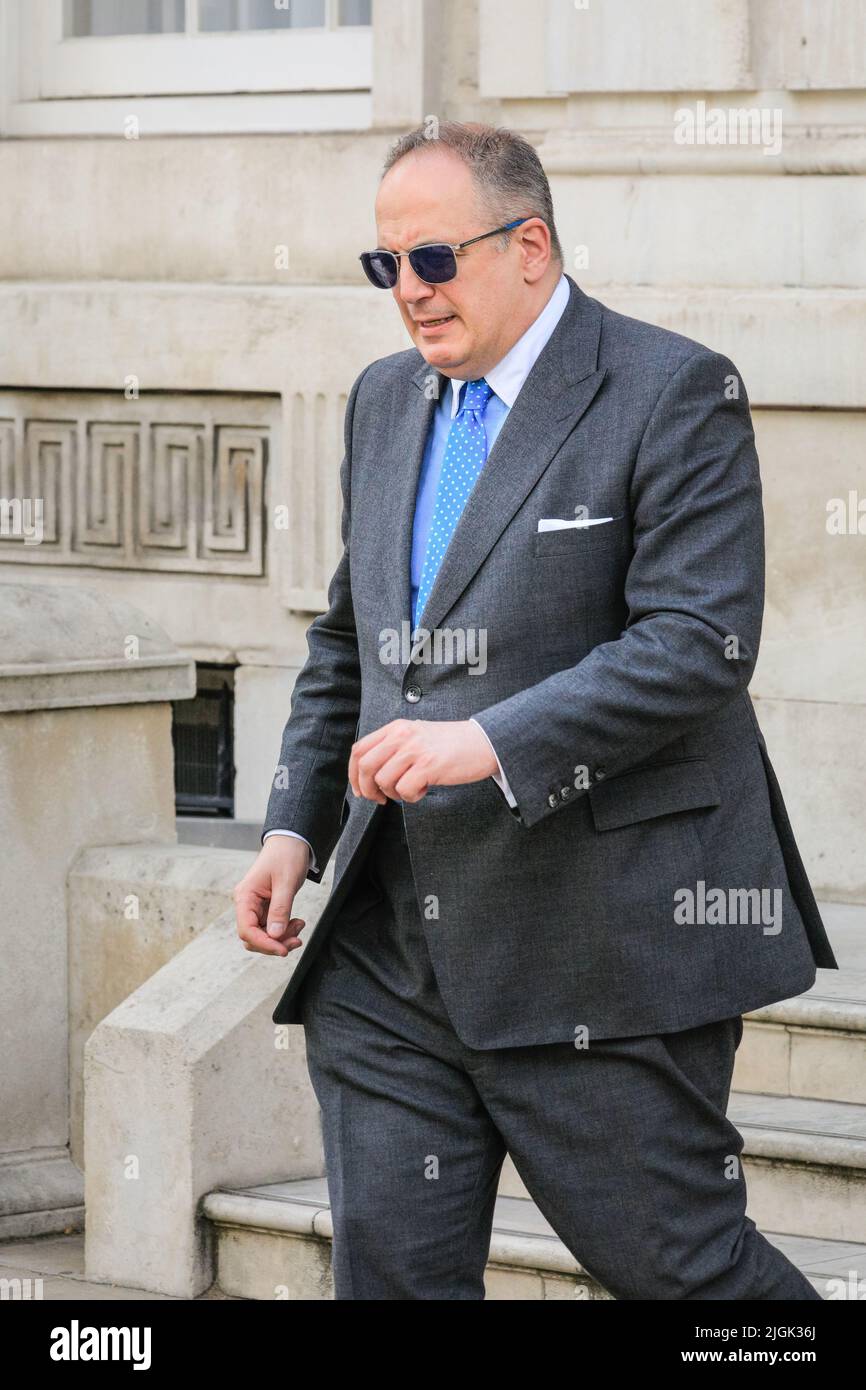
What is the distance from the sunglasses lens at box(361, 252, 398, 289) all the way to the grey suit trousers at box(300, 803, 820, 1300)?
72cm

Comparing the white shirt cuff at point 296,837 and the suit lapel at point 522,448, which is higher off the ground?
the suit lapel at point 522,448

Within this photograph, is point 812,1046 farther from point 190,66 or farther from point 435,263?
point 190,66

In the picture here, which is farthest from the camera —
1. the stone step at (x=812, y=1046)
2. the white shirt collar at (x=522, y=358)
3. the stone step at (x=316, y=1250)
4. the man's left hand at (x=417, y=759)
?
the stone step at (x=812, y=1046)

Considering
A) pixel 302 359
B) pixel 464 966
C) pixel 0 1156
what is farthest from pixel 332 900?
pixel 302 359

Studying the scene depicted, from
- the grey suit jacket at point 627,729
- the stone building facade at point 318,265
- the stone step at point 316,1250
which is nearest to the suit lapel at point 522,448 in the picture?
the grey suit jacket at point 627,729

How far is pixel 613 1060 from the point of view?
340 centimetres

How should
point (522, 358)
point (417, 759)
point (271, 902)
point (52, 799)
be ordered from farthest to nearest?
point (52, 799) → point (271, 902) → point (522, 358) → point (417, 759)

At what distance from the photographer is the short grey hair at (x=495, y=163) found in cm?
340

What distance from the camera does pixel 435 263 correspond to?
336 centimetres

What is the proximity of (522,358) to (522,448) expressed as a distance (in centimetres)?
15

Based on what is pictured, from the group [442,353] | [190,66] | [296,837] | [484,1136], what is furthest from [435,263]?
[190,66]

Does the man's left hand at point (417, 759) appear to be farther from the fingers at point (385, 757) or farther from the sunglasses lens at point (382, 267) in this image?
the sunglasses lens at point (382, 267)

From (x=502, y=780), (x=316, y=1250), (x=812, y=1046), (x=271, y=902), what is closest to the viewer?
(x=502, y=780)

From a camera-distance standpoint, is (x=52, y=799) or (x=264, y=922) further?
(x=52, y=799)
